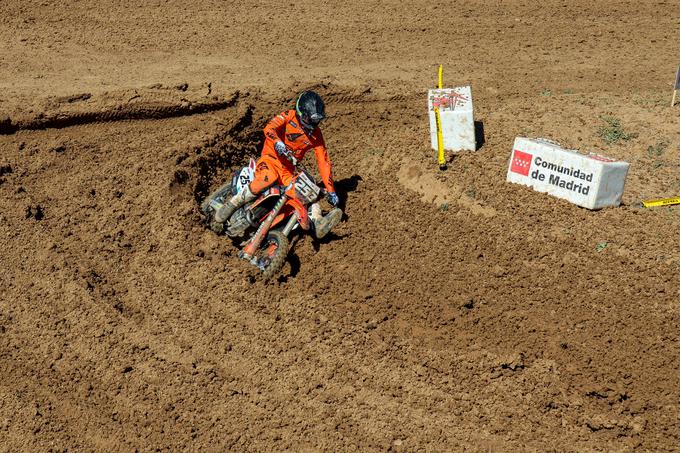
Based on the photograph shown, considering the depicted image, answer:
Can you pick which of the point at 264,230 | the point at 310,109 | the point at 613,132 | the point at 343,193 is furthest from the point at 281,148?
the point at 613,132

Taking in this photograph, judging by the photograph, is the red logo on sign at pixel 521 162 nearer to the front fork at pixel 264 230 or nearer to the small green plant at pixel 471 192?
the small green plant at pixel 471 192

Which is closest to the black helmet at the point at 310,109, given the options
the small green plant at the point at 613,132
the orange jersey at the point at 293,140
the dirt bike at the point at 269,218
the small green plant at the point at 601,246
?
the orange jersey at the point at 293,140

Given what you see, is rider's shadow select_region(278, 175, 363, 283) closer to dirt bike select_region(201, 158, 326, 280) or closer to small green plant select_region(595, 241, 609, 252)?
dirt bike select_region(201, 158, 326, 280)

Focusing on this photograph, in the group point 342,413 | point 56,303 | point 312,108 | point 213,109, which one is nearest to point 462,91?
point 312,108

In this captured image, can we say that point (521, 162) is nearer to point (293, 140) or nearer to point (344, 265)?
point (344, 265)

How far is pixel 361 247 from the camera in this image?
10.4 meters

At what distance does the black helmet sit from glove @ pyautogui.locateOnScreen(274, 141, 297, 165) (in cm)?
49

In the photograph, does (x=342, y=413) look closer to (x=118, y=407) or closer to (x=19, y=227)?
(x=118, y=407)

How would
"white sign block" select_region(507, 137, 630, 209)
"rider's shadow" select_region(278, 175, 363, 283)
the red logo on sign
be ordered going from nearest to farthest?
"rider's shadow" select_region(278, 175, 363, 283), "white sign block" select_region(507, 137, 630, 209), the red logo on sign

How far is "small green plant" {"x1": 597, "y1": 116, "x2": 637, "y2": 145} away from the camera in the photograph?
1177 centimetres

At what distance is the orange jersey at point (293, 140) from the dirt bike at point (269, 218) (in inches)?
9.8

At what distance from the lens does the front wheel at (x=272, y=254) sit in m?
9.61

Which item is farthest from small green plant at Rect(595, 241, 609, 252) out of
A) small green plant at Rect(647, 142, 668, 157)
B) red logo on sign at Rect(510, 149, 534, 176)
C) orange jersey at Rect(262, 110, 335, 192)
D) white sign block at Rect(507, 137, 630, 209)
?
orange jersey at Rect(262, 110, 335, 192)

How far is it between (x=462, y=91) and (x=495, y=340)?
15.9ft
